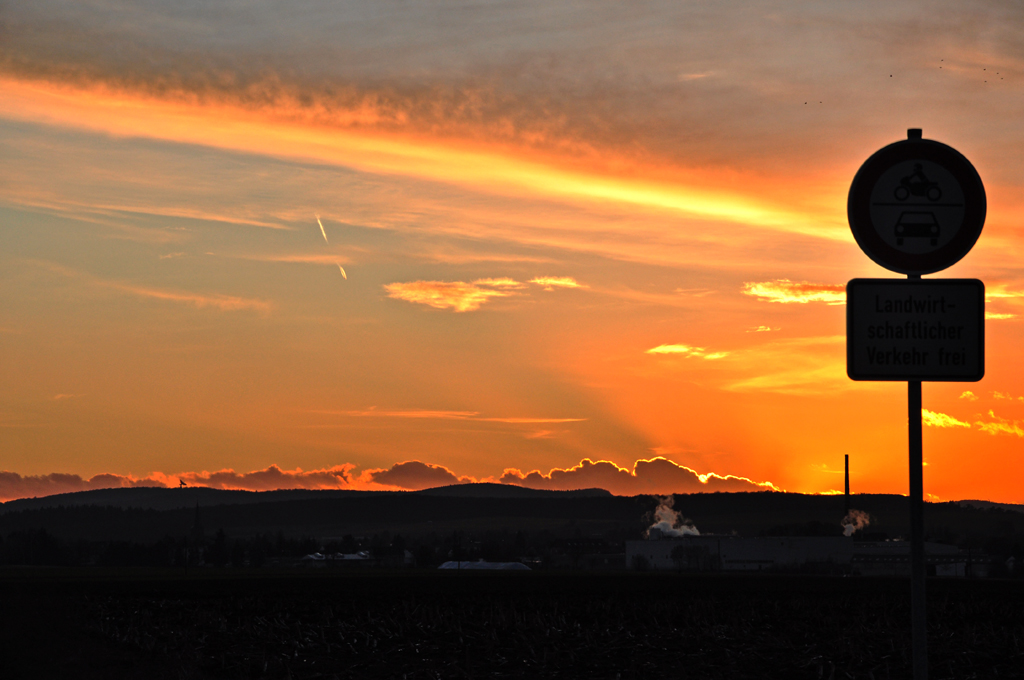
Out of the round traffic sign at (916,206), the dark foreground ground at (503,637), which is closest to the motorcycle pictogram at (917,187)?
the round traffic sign at (916,206)

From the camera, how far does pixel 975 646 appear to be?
4294cm

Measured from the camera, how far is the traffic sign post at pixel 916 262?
9.05m

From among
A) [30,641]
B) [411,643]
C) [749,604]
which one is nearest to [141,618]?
[30,641]

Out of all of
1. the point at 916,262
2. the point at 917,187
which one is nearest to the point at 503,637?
the point at 916,262

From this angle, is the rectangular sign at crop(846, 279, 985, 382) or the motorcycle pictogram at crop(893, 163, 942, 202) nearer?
the rectangular sign at crop(846, 279, 985, 382)

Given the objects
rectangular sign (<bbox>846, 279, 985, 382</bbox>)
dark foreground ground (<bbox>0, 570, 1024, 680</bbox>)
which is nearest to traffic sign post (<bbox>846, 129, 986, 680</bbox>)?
rectangular sign (<bbox>846, 279, 985, 382</bbox>)

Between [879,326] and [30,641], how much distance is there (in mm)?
47136

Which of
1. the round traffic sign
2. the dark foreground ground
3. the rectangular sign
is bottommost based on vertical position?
the dark foreground ground

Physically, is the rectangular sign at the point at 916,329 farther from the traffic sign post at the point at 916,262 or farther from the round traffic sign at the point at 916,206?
the round traffic sign at the point at 916,206

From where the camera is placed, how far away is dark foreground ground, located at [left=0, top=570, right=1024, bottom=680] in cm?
3572

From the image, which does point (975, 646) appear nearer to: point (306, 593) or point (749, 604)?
point (749, 604)

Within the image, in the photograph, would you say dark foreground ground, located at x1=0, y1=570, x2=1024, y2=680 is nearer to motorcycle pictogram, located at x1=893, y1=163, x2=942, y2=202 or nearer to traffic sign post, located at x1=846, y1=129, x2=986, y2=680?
traffic sign post, located at x1=846, y1=129, x2=986, y2=680

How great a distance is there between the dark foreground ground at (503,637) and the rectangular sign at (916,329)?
2527 cm

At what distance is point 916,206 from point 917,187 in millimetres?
151
